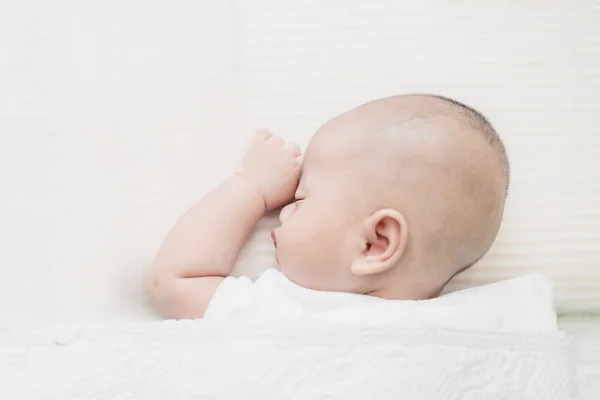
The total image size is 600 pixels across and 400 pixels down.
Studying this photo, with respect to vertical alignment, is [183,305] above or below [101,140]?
below

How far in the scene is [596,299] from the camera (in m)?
1.04

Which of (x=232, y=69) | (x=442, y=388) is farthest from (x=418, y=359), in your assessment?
(x=232, y=69)

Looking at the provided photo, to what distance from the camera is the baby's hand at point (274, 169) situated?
3.25 ft

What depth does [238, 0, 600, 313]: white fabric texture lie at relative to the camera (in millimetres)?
1038

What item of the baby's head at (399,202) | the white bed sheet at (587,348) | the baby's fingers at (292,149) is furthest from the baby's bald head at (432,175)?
the white bed sheet at (587,348)

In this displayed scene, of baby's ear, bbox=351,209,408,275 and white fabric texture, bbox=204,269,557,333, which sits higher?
baby's ear, bbox=351,209,408,275

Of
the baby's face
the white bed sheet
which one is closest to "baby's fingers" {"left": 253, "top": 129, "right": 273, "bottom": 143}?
the baby's face

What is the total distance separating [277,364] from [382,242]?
0.61 ft

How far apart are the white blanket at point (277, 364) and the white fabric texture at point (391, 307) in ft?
0.07

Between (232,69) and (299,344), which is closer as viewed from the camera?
(299,344)

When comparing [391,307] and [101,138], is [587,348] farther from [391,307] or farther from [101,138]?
[101,138]

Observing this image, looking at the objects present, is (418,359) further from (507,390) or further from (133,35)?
(133,35)

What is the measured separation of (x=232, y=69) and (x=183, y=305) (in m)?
0.34

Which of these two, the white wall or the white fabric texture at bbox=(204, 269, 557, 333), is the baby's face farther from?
the white wall
